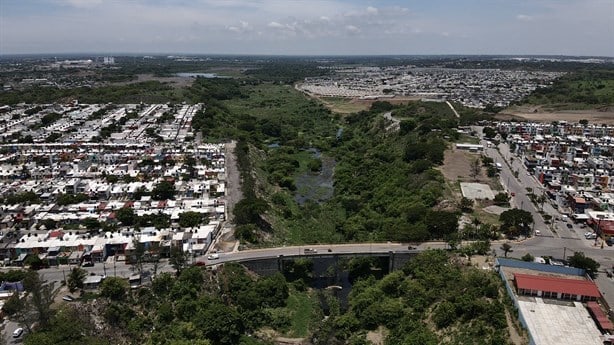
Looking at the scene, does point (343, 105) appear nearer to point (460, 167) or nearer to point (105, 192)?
point (460, 167)

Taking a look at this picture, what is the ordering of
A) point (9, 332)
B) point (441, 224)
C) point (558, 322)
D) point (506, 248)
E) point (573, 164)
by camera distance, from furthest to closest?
point (573, 164)
point (441, 224)
point (506, 248)
point (558, 322)
point (9, 332)

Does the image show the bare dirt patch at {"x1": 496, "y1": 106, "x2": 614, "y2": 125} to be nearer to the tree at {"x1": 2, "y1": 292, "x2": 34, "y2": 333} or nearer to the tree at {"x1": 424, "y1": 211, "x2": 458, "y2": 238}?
the tree at {"x1": 424, "y1": 211, "x2": 458, "y2": 238}

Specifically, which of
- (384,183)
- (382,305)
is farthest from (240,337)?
(384,183)

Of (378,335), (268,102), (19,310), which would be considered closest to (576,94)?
(268,102)

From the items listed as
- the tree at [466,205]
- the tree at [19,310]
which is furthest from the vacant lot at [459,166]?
the tree at [19,310]

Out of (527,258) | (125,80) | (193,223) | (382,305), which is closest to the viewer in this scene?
(382,305)

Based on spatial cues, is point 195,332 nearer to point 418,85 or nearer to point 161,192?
point 161,192

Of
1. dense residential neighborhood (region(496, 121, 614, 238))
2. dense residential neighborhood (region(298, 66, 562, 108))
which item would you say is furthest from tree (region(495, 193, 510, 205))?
dense residential neighborhood (region(298, 66, 562, 108))
